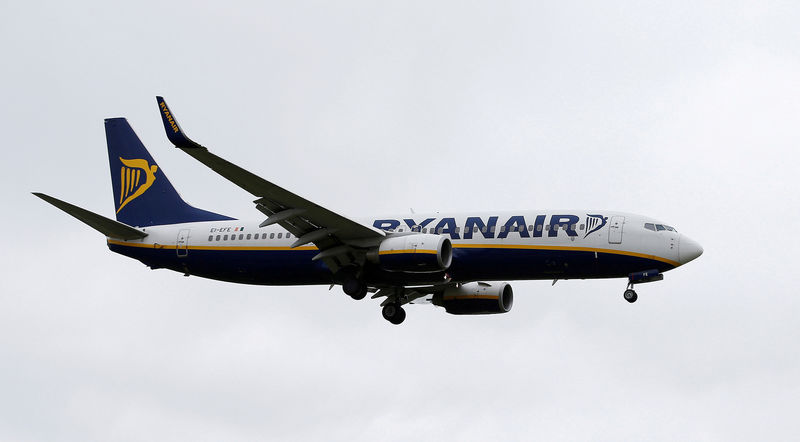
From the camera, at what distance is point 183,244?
50719mm

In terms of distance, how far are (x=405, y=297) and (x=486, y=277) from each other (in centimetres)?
613

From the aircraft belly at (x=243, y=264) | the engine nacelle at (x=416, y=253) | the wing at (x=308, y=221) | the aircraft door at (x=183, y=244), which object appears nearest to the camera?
the wing at (x=308, y=221)

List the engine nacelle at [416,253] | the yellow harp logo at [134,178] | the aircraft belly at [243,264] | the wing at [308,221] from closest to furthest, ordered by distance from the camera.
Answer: the wing at [308,221] < the engine nacelle at [416,253] < the aircraft belly at [243,264] < the yellow harp logo at [134,178]

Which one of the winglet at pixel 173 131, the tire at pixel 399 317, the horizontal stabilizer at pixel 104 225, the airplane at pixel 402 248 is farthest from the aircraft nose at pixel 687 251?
the horizontal stabilizer at pixel 104 225

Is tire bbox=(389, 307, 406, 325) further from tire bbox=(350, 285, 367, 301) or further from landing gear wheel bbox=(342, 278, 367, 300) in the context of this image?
landing gear wheel bbox=(342, 278, 367, 300)

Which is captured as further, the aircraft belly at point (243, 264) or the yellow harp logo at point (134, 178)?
the yellow harp logo at point (134, 178)

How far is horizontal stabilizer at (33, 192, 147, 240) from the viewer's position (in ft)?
156

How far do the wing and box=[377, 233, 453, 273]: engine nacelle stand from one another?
39.5 inches

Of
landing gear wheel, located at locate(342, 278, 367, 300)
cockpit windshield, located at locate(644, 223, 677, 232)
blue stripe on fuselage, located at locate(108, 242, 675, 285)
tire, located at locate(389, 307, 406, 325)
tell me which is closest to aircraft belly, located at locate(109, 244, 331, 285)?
blue stripe on fuselage, located at locate(108, 242, 675, 285)

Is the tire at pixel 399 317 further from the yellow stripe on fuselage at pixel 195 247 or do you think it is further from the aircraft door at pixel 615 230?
the aircraft door at pixel 615 230

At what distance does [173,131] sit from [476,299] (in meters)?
17.3

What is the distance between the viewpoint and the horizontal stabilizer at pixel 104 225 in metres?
47.7

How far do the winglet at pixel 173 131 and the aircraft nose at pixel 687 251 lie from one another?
17447 millimetres

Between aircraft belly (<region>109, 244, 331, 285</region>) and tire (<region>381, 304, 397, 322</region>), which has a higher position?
aircraft belly (<region>109, 244, 331, 285</region>)
